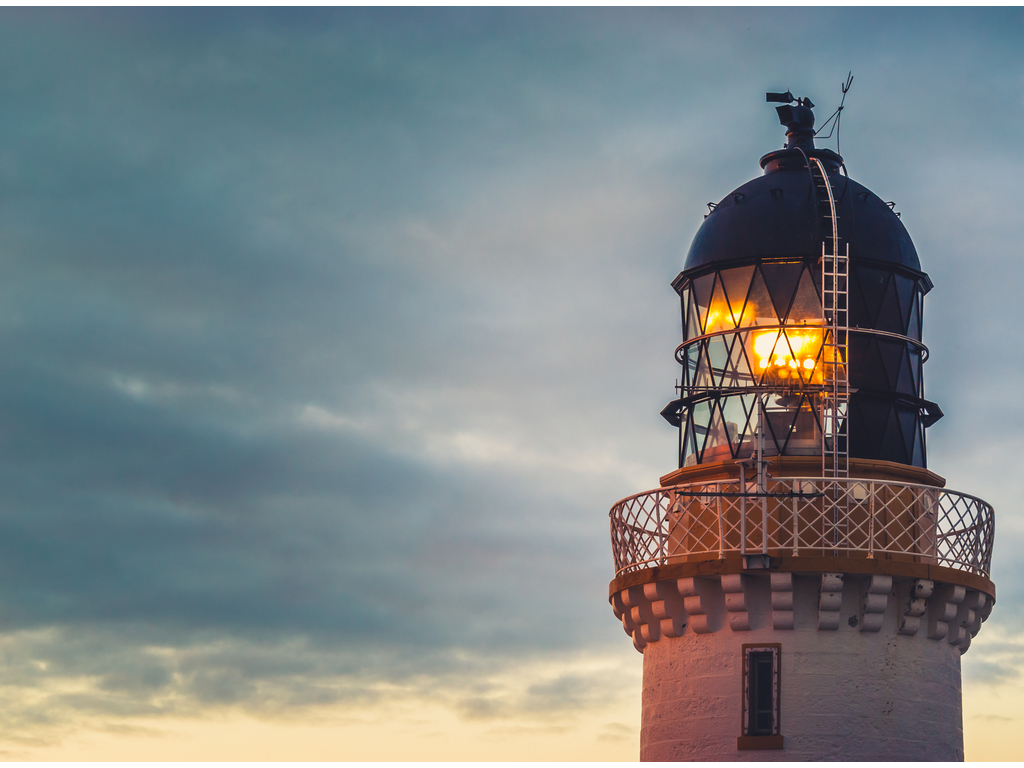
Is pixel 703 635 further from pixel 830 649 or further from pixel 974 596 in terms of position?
pixel 974 596

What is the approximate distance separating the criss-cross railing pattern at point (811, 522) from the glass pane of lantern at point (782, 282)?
11.2 ft

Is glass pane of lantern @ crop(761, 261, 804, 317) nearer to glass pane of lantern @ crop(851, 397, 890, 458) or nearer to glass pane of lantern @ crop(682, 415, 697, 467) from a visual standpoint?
glass pane of lantern @ crop(851, 397, 890, 458)

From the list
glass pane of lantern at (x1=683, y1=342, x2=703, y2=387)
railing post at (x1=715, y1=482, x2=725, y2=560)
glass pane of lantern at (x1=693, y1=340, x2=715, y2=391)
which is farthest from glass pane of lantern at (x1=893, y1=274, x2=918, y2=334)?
railing post at (x1=715, y1=482, x2=725, y2=560)

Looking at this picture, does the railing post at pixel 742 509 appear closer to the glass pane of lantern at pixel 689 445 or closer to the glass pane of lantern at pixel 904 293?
the glass pane of lantern at pixel 689 445

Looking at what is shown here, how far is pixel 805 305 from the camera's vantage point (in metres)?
27.8

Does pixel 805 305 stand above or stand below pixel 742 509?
above

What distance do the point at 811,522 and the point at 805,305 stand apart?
398cm

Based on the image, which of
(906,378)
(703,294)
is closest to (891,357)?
(906,378)

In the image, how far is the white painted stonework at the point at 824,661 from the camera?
84.9ft

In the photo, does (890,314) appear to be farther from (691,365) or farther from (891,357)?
(691,365)

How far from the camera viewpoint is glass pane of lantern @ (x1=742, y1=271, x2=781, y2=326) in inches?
1103

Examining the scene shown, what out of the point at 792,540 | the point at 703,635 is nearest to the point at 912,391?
the point at 792,540

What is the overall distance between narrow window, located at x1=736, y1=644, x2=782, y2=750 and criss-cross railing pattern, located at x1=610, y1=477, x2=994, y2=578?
177 cm

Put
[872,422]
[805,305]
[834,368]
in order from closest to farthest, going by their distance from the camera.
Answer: [834,368], [872,422], [805,305]
